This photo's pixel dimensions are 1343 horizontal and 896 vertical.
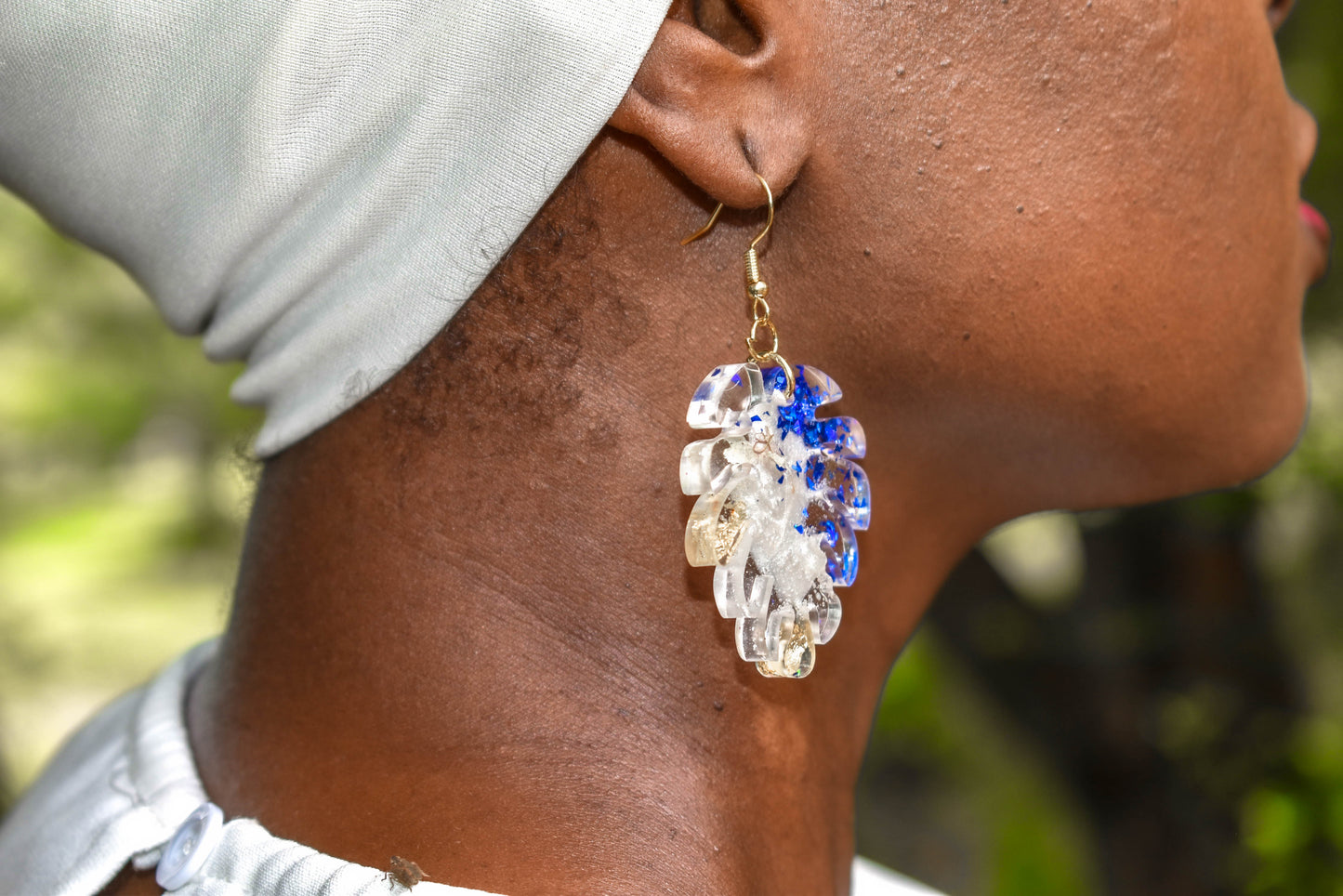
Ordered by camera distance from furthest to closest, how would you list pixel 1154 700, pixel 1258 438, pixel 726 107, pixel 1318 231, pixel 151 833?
pixel 1154 700, pixel 1318 231, pixel 1258 438, pixel 151 833, pixel 726 107

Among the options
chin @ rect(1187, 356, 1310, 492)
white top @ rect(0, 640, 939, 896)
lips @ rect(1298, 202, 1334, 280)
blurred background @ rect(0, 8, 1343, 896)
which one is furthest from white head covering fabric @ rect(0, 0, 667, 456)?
blurred background @ rect(0, 8, 1343, 896)

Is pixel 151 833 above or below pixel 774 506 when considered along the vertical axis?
below

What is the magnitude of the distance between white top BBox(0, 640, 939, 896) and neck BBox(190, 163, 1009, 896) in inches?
1.4

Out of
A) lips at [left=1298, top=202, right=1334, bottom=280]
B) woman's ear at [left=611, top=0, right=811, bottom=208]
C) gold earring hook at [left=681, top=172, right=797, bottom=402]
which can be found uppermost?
lips at [left=1298, top=202, right=1334, bottom=280]

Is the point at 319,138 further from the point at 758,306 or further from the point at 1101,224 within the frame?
the point at 1101,224

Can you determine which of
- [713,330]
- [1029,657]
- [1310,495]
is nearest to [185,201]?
[713,330]

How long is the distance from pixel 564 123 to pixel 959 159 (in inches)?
16.3

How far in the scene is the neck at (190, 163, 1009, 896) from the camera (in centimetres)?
115

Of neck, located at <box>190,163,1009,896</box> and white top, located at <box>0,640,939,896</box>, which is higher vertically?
neck, located at <box>190,163,1009,896</box>

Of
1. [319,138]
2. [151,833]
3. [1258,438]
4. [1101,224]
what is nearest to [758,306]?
[1101,224]

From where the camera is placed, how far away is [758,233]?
1.20 m

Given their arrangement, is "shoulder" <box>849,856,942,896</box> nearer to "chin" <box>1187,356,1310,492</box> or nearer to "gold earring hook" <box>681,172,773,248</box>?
"chin" <box>1187,356,1310,492</box>

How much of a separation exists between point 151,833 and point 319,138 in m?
0.80

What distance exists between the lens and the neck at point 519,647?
1.15 meters
